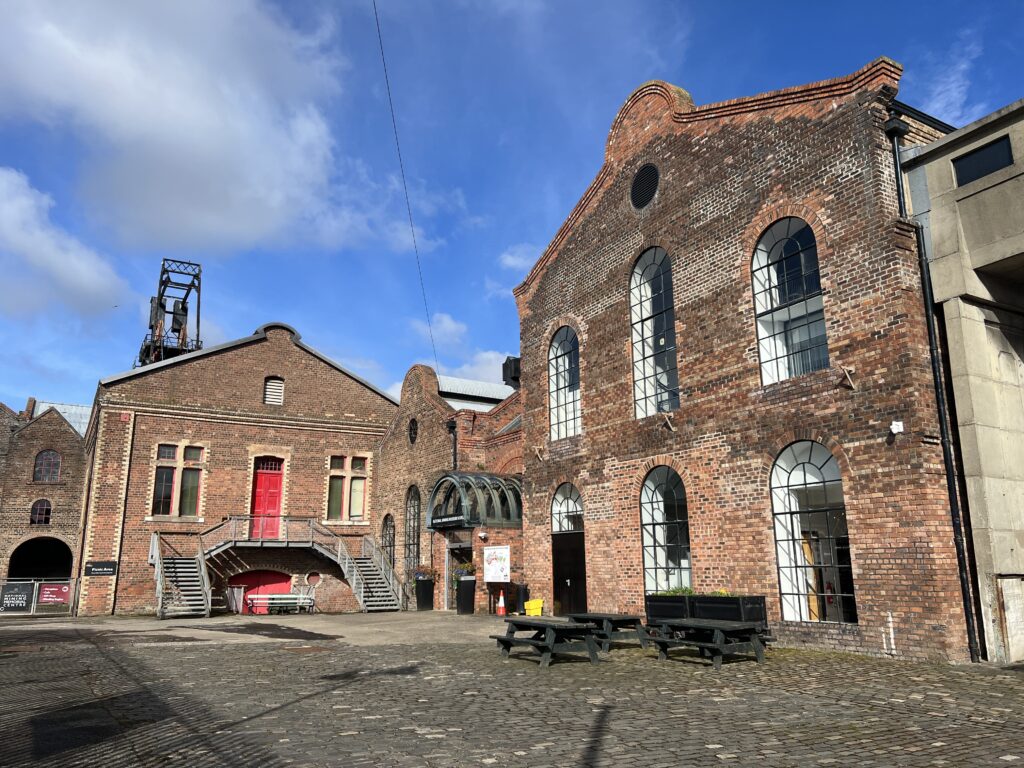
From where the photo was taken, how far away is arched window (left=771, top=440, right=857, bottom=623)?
11180 mm

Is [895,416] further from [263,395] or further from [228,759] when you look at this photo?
[263,395]

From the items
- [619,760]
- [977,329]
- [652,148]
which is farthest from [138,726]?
[652,148]

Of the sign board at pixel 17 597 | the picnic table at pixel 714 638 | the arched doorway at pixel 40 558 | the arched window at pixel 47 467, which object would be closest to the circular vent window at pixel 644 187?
→ the picnic table at pixel 714 638

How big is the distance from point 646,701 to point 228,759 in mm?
3945

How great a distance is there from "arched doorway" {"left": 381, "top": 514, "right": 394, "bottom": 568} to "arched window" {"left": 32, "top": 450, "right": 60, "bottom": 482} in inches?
822

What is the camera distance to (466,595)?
19.6 meters

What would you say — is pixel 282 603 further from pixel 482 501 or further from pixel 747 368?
pixel 747 368

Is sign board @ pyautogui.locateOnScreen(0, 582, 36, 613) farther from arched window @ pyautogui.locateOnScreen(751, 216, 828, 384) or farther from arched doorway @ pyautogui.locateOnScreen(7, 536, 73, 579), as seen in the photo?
arched window @ pyautogui.locateOnScreen(751, 216, 828, 384)

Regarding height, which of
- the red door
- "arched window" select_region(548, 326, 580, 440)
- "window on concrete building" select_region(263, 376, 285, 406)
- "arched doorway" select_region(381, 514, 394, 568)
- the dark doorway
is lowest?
the dark doorway

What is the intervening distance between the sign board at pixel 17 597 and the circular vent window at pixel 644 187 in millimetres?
22854

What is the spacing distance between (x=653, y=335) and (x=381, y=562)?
45.7ft

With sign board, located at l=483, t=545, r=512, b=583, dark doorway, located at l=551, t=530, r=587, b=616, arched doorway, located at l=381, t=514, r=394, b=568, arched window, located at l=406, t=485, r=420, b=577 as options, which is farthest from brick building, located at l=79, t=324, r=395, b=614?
dark doorway, located at l=551, t=530, r=587, b=616

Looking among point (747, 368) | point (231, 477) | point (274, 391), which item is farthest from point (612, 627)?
point (274, 391)

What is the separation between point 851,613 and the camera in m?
11.0
